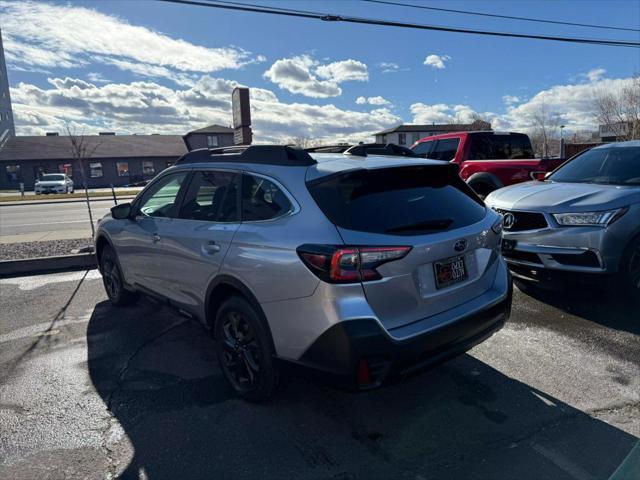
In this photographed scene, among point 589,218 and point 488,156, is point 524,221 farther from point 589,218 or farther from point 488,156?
point 488,156

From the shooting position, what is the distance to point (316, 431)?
2994 mm

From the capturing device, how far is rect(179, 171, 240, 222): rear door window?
3.46 m

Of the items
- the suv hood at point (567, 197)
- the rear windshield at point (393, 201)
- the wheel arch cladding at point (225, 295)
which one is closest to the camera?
the rear windshield at point (393, 201)

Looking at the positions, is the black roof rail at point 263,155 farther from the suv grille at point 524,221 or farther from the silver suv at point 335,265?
the suv grille at point 524,221

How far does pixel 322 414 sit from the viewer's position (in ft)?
10.5

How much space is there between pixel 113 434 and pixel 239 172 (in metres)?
1.98

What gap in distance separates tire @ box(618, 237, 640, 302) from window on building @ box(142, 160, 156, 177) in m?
53.6

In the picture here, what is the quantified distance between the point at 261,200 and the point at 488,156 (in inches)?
295

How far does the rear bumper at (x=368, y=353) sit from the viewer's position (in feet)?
8.36

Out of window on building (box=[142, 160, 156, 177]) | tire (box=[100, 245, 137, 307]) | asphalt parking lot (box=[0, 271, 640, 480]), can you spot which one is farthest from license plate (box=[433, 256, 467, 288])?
window on building (box=[142, 160, 156, 177])

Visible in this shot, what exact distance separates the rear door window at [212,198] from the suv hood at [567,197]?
11.0 ft

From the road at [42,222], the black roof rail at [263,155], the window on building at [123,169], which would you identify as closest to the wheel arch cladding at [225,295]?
the black roof rail at [263,155]

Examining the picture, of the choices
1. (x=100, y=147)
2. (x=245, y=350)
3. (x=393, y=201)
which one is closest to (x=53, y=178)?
(x=100, y=147)

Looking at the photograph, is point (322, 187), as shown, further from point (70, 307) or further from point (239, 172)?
point (70, 307)
